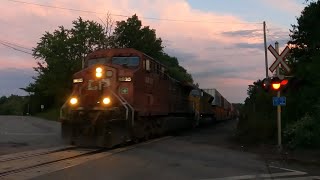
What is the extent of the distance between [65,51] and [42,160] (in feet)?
198

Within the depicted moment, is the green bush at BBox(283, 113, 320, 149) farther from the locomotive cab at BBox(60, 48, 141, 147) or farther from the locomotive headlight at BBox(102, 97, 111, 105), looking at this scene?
the locomotive headlight at BBox(102, 97, 111, 105)

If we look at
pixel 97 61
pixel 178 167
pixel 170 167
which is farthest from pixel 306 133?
pixel 97 61

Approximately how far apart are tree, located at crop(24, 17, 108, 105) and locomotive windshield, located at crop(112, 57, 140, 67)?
4738 cm

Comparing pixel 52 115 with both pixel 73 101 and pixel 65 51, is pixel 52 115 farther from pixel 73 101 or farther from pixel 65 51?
pixel 73 101

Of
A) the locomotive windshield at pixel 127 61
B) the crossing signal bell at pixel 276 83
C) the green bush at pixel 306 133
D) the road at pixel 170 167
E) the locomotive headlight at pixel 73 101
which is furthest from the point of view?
the locomotive windshield at pixel 127 61

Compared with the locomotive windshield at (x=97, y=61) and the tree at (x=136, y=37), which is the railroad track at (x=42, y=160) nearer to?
the locomotive windshield at (x=97, y=61)

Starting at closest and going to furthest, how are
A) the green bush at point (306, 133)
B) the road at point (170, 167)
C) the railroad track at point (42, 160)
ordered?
the road at point (170, 167) → the railroad track at point (42, 160) → the green bush at point (306, 133)

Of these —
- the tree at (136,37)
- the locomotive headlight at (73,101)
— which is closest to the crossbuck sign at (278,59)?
the locomotive headlight at (73,101)

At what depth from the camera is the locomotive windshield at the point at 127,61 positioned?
74.8ft

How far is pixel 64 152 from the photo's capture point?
18.8 m

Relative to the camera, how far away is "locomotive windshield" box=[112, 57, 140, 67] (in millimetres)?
22812

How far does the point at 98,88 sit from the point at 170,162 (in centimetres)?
647

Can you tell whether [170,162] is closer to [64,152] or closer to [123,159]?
[123,159]

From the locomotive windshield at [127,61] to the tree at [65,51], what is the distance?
47.4 m
